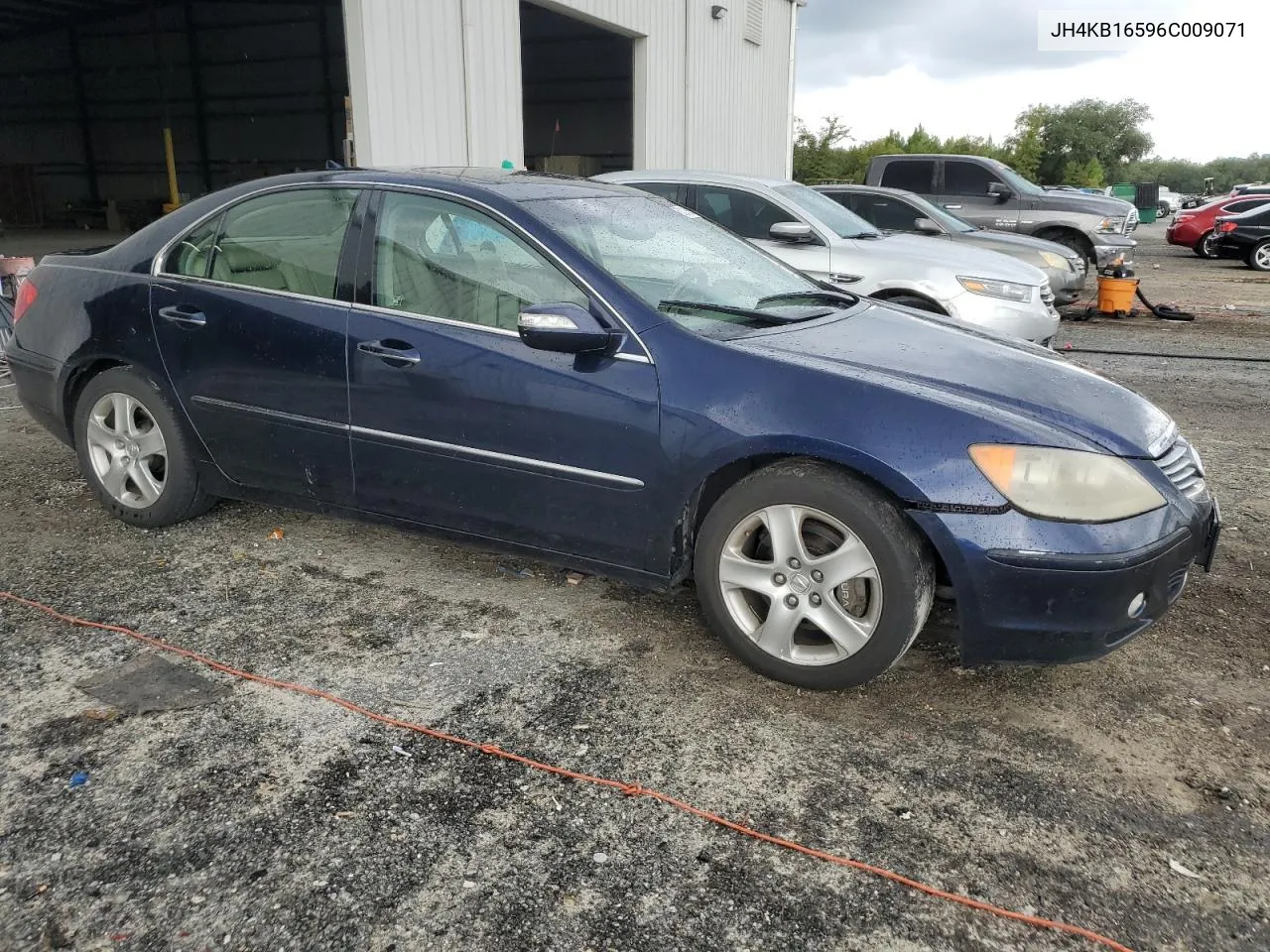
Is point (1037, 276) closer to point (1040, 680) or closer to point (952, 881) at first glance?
point (1040, 680)

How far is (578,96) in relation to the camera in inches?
1178

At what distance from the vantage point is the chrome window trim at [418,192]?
3.24 metres

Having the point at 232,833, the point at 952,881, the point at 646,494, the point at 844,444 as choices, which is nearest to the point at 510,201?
the point at 646,494

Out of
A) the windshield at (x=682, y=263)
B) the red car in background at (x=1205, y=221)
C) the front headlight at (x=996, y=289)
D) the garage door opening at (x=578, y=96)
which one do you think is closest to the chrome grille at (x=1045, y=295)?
the front headlight at (x=996, y=289)

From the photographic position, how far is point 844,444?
9.46ft

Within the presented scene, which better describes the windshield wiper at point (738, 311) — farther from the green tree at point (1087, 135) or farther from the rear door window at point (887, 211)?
the green tree at point (1087, 135)

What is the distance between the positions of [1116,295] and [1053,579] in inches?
414

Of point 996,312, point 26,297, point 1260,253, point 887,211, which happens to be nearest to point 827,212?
point 996,312

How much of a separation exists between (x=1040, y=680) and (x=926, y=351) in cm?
113

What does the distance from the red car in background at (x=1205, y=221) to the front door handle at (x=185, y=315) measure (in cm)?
2186

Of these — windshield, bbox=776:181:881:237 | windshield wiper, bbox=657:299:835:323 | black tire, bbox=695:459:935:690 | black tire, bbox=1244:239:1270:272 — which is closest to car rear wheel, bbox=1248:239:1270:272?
black tire, bbox=1244:239:1270:272

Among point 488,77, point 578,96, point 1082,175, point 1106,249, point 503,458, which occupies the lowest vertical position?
point 503,458

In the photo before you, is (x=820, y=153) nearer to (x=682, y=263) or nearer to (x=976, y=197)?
(x=976, y=197)

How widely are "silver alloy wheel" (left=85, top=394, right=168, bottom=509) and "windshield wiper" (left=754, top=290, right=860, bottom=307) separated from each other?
8.35 feet
